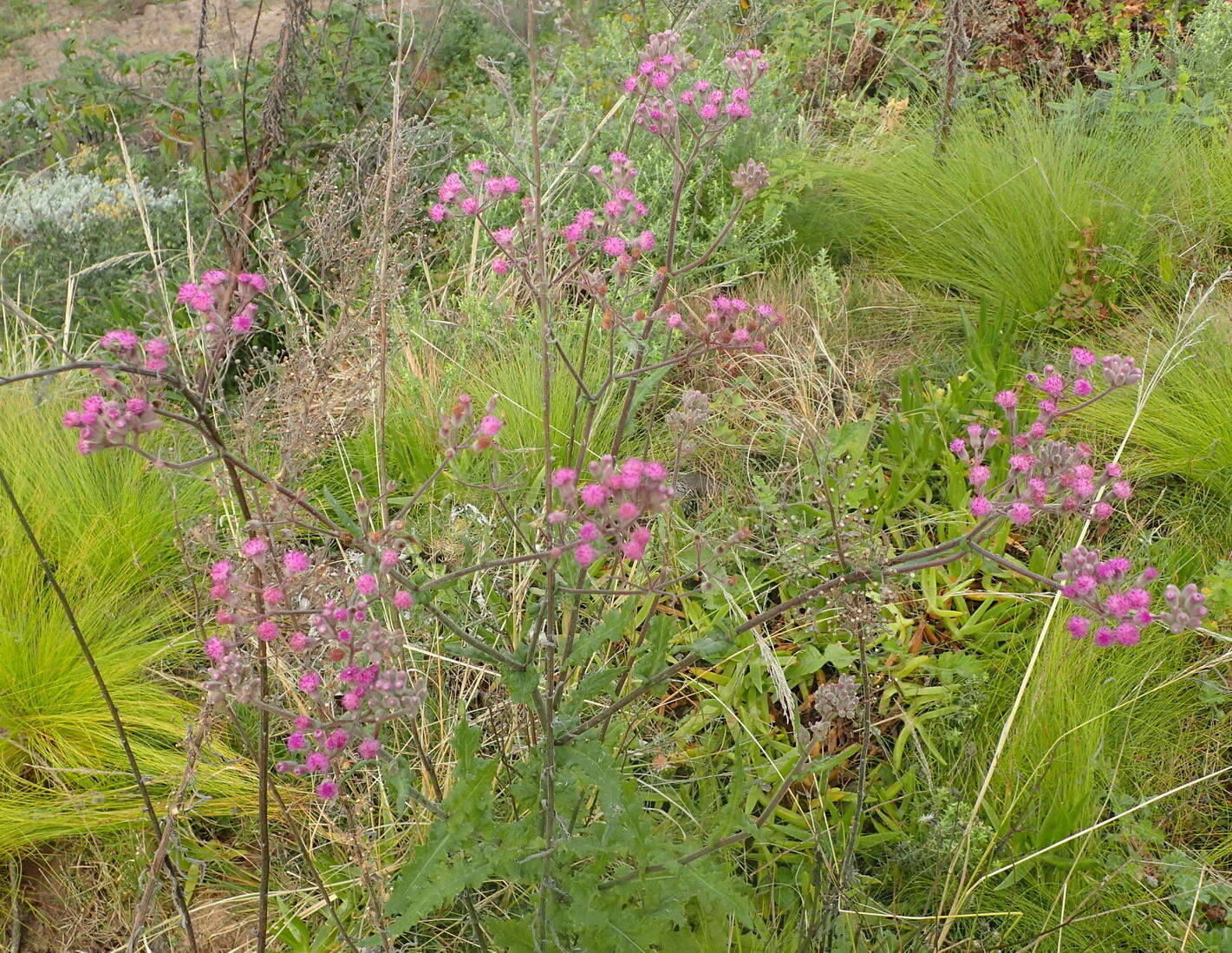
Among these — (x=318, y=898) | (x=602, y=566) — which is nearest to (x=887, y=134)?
(x=602, y=566)

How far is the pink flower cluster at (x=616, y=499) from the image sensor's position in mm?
1311

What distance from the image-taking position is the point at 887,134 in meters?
4.66

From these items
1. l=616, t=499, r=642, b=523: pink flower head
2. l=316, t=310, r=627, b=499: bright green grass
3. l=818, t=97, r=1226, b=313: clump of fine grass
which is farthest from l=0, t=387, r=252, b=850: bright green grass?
l=818, t=97, r=1226, b=313: clump of fine grass

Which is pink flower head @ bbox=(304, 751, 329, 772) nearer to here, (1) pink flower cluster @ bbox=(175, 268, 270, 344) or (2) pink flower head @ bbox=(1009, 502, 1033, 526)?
(1) pink flower cluster @ bbox=(175, 268, 270, 344)

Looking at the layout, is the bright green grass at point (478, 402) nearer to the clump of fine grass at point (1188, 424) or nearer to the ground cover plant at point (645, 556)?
the ground cover plant at point (645, 556)

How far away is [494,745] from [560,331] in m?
1.62

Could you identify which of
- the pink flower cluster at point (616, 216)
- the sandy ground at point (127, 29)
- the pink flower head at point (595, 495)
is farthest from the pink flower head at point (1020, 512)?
the sandy ground at point (127, 29)

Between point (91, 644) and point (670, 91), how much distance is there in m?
1.89

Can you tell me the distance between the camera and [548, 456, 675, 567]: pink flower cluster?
131 centimetres

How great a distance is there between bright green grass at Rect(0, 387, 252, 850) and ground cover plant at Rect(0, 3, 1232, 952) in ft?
0.04

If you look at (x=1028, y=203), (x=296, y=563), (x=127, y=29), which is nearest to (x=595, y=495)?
(x=296, y=563)

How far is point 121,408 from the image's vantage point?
1.28 metres

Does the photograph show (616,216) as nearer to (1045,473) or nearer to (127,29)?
(1045,473)

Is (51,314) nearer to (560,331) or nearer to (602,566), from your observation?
(560,331)
